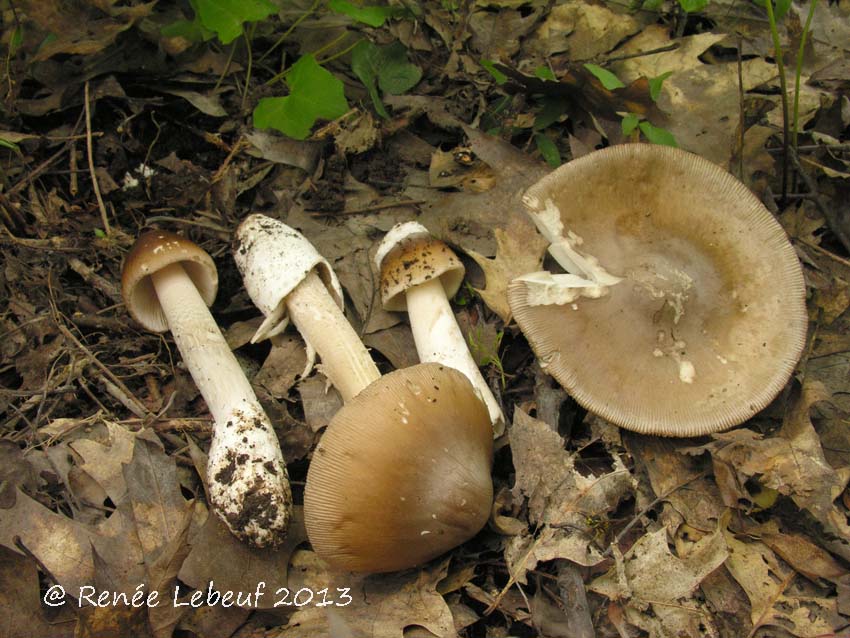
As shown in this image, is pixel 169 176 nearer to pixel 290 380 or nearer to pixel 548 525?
pixel 290 380

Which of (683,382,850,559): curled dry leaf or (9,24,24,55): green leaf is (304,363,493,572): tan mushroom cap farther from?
(9,24,24,55): green leaf

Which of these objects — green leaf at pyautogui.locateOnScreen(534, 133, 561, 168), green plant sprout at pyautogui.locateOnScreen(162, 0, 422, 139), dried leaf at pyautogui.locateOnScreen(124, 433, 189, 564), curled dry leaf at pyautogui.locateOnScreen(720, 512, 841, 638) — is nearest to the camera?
curled dry leaf at pyautogui.locateOnScreen(720, 512, 841, 638)

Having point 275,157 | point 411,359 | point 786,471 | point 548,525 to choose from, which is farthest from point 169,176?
point 786,471

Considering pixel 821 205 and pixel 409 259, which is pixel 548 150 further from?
pixel 821 205

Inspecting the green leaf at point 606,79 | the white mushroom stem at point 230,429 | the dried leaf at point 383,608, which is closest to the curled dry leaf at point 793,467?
the dried leaf at point 383,608

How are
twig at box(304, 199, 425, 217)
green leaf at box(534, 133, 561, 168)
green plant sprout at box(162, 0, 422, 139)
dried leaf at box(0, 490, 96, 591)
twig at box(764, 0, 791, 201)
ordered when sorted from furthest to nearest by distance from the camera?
twig at box(304, 199, 425, 217) → green leaf at box(534, 133, 561, 168) → green plant sprout at box(162, 0, 422, 139) → twig at box(764, 0, 791, 201) → dried leaf at box(0, 490, 96, 591)

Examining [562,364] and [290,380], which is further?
[290,380]

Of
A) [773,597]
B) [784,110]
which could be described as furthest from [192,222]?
[773,597]

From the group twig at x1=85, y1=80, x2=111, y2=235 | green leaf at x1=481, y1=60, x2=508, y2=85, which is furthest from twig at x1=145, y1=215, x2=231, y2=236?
green leaf at x1=481, y1=60, x2=508, y2=85
